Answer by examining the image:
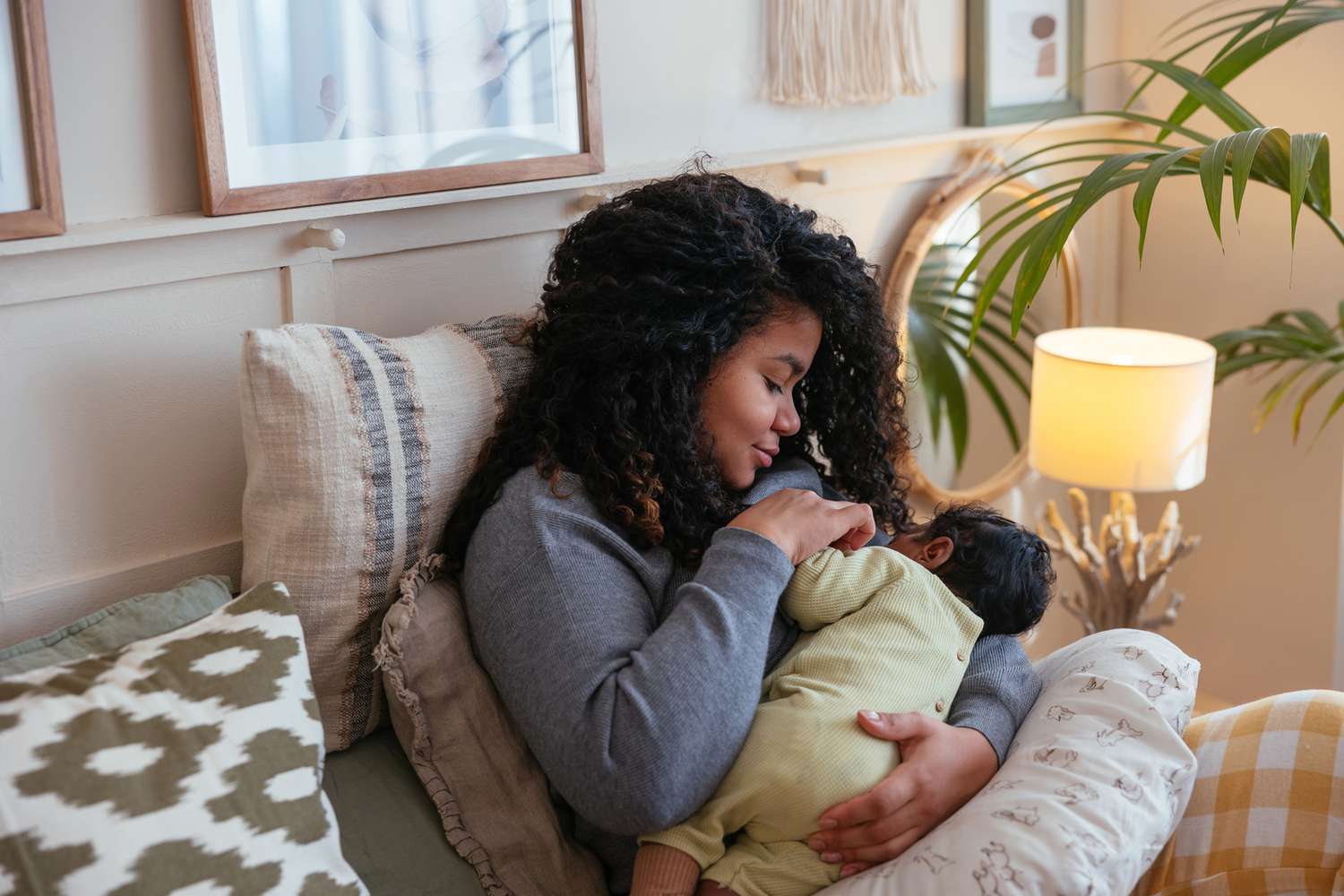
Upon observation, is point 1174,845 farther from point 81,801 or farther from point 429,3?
point 429,3

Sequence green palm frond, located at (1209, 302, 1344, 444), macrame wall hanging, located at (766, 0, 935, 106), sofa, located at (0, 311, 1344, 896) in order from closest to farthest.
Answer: sofa, located at (0, 311, 1344, 896) < macrame wall hanging, located at (766, 0, 935, 106) < green palm frond, located at (1209, 302, 1344, 444)

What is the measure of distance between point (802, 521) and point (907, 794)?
31 cm

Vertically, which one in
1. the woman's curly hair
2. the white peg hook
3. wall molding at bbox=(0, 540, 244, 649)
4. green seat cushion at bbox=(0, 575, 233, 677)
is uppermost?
the white peg hook

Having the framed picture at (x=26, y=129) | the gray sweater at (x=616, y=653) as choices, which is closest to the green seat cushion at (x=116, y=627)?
the gray sweater at (x=616, y=653)

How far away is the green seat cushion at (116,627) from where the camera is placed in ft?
3.71

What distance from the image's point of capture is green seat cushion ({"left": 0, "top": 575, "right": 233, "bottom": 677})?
1131 mm

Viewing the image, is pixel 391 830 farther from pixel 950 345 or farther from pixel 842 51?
pixel 950 345

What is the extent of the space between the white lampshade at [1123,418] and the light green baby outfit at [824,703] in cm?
75

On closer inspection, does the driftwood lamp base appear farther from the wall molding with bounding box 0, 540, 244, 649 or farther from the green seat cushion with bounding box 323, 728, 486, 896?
the wall molding with bounding box 0, 540, 244, 649

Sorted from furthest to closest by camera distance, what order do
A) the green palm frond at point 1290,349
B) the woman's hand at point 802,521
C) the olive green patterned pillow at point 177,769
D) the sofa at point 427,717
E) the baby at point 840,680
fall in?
the green palm frond at point 1290,349 → the woman's hand at point 802,521 → the baby at point 840,680 → the sofa at point 427,717 → the olive green patterned pillow at point 177,769

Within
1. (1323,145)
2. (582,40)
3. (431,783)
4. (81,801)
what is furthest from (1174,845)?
(582,40)

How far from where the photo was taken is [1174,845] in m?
1.37

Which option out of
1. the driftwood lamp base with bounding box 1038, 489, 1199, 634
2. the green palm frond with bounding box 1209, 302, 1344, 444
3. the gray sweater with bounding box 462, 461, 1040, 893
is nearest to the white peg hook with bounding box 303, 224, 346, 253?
the gray sweater with bounding box 462, 461, 1040, 893

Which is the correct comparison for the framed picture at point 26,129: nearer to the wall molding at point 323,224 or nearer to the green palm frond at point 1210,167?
the wall molding at point 323,224
